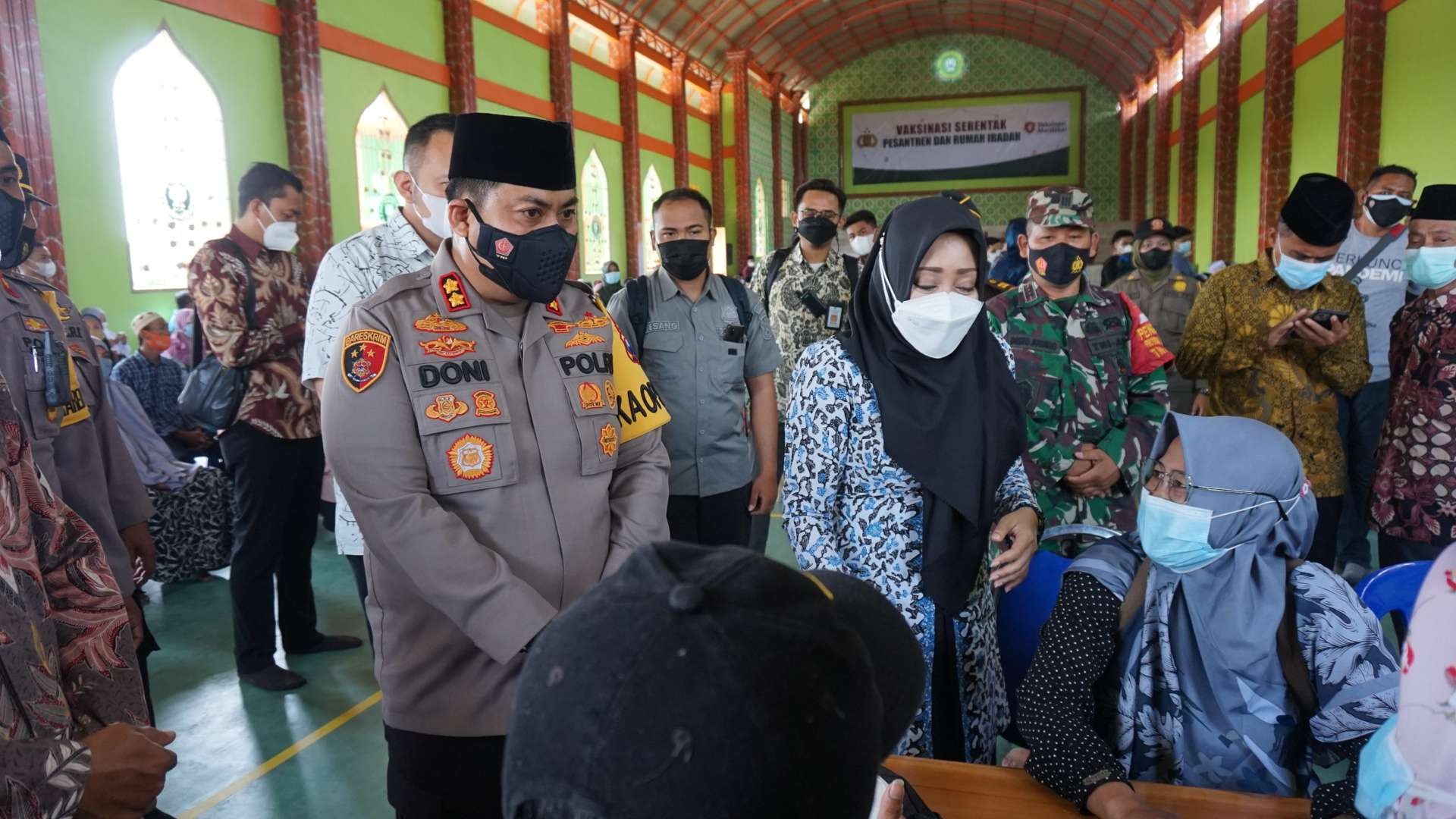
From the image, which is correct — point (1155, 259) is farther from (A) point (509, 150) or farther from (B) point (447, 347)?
(B) point (447, 347)

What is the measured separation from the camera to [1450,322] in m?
2.64

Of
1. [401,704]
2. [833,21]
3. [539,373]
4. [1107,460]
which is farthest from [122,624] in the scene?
[833,21]

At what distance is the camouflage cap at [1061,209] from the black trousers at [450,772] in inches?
78.3

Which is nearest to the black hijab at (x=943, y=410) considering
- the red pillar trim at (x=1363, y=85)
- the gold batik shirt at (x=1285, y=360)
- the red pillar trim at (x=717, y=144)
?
the gold batik shirt at (x=1285, y=360)

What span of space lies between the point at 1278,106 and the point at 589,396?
11725 mm

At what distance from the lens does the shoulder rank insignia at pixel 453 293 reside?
1526mm

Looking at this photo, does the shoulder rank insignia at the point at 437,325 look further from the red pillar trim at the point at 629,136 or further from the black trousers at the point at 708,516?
the red pillar trim at the point at 629,136

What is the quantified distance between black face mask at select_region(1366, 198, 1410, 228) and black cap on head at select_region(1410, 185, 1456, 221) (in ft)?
3.10

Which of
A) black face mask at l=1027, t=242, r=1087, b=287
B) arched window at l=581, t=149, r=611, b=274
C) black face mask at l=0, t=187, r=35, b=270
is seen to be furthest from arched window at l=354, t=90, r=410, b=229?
black face mask at l=1027, t=242, r=1087, b=287

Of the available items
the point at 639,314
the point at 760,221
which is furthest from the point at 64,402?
the point at 760,221

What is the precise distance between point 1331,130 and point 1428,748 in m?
10.5

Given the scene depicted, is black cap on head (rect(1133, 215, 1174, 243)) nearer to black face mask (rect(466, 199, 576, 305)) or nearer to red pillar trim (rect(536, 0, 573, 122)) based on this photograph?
black face mask (rect(466, 199, 576, 305))

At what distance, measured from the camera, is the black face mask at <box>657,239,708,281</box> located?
2.92 m

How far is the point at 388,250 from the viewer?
229 cm
